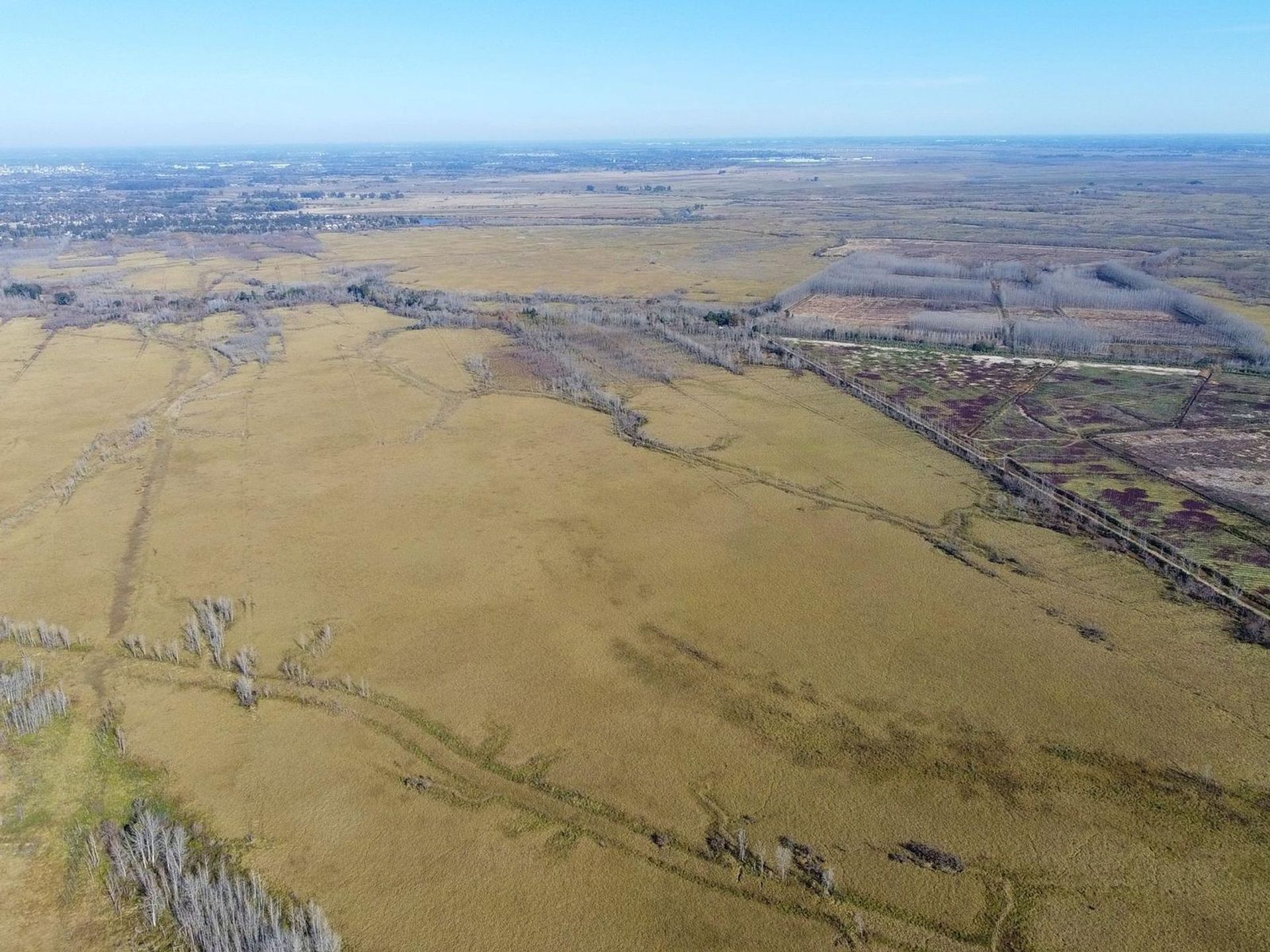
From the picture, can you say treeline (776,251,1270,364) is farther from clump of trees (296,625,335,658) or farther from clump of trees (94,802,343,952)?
clump of trees (94,802,343,952)

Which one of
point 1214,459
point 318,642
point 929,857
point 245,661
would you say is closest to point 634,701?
point 929,857

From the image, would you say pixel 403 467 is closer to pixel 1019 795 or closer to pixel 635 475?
pixel 635 475

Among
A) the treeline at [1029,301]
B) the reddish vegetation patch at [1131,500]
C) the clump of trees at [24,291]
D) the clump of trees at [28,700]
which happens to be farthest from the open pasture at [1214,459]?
the clump of trees at [24,291]

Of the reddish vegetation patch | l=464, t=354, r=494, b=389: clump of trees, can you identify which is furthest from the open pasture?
l=464, t=354, r=494, b=389: clump of trees

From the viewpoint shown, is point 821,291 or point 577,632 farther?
point 821,291

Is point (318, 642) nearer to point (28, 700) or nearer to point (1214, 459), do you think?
point (28, 700)

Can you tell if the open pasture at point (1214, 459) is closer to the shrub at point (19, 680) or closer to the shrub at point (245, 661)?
the shrub at point (245, 661)

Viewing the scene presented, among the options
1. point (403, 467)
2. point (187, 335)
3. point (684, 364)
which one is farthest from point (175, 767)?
point (187, 335)
